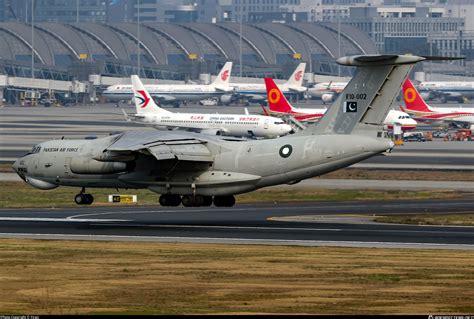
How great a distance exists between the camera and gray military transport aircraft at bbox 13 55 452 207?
5522 centimetres

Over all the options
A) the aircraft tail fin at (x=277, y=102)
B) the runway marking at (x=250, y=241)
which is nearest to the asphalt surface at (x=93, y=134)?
the aircraft tail fin at (x=277, y=102)

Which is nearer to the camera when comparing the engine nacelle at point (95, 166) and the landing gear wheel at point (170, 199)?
the engine nacelle at point (95, 166)

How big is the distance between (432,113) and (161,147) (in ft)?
328

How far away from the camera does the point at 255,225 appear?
59.9 meters

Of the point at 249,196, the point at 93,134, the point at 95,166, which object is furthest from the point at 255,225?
the point at 93,134

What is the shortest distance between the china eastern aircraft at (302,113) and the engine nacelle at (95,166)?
8087cm

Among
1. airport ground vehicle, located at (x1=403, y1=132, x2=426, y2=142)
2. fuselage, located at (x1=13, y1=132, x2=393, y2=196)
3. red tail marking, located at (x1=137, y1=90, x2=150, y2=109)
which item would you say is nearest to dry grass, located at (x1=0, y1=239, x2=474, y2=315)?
fuselage, located at (x1=13, y1=132, x2=393, y2=196)

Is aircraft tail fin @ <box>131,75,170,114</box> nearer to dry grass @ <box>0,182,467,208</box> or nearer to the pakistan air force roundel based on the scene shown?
dry grass @ <box>0,182,467,208</box>

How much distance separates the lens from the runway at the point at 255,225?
175 ft

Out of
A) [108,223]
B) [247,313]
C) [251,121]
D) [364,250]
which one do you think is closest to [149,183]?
[108,223]

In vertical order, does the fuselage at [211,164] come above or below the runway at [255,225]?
above

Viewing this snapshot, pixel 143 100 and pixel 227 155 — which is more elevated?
→ pixel 227 155

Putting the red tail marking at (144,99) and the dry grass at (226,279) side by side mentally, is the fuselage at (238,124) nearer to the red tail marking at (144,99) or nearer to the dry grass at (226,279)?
the red tail marking at (144,99)

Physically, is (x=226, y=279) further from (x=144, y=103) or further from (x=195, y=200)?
(x=144, y=103)
